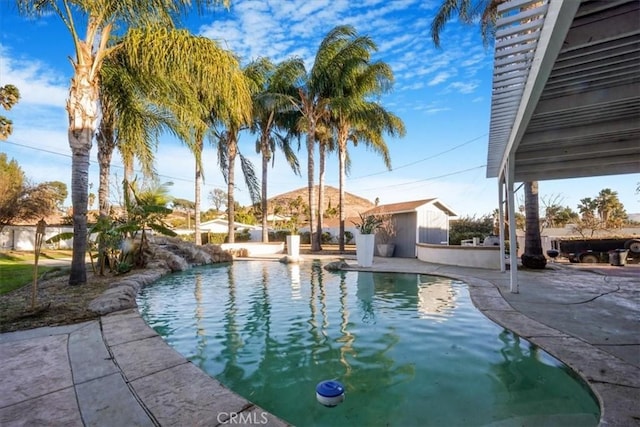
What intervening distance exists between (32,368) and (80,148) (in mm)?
5908

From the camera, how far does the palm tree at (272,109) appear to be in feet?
62.4

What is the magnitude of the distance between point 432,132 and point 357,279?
20.6 metres

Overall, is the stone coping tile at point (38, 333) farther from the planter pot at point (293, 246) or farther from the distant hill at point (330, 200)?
the distant hill at point (330, 200)

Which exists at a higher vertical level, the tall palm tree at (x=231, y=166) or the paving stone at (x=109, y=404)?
the tall palm tree at (x=231, y=166)

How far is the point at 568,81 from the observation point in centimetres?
402

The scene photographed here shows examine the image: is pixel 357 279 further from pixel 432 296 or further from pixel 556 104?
pixel 556 104

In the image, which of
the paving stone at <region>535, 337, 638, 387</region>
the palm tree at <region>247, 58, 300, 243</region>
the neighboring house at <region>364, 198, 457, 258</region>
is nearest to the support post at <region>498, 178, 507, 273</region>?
the paving stone at <region>535, 337, 638, 387</region>

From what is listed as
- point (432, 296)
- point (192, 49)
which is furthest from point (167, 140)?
point (432, 296)

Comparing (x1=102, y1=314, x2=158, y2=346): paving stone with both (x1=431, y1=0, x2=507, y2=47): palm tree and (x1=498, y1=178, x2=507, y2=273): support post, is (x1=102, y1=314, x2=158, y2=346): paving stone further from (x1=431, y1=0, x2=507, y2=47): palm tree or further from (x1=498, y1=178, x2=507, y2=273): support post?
(x1=431, y1=0, x2=507, y2=47): palm tree

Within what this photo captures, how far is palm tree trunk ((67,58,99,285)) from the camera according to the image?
24.1 ft

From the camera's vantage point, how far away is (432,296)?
7121 millimetres

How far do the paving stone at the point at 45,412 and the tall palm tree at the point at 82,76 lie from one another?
590 cm

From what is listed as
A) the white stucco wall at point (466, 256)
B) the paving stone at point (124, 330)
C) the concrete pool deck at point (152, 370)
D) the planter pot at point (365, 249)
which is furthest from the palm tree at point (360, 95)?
the paving stone at point (124, 330)

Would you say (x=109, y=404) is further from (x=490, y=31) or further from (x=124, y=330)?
(x=490, y=31)
